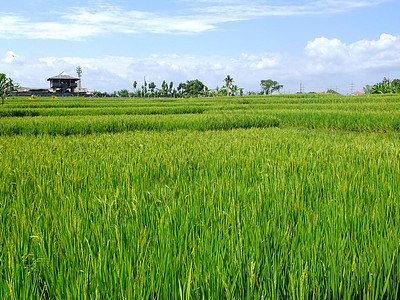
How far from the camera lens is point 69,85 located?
58375 mm

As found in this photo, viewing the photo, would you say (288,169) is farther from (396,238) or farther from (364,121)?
(364,121)

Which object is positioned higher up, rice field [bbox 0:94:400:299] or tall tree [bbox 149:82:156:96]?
tall tree [bbox 149:82:156:96]

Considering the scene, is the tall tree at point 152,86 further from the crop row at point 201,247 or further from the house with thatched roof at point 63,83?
the crop row at point 201,247

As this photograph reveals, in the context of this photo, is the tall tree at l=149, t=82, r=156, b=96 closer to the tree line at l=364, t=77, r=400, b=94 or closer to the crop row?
the tree line at l=364, t=77, r=400, b=94

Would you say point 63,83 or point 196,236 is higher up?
point 63,83

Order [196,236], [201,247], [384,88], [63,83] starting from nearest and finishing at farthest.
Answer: [201,247] < [196,236] < [384,88] < [63,83]

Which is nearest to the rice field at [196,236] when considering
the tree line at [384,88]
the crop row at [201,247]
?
the crop row at [201,247]

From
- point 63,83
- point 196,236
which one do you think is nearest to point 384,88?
point 196,236

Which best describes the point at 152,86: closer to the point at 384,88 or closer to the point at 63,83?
the point at 63,83

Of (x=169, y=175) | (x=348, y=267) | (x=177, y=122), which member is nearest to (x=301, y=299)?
(x=348, y=267)

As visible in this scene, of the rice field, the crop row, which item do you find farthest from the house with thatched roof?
the crop row

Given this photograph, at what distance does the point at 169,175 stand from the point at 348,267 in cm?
163

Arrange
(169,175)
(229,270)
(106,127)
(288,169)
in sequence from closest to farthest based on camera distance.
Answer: (229,270)
(169,175)
(288,169)
(106,127)

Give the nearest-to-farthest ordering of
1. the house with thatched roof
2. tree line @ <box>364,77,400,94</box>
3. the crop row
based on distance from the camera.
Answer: the crop row
tree line @ <box>364,77,400,94</box>
the house with thatched roof
